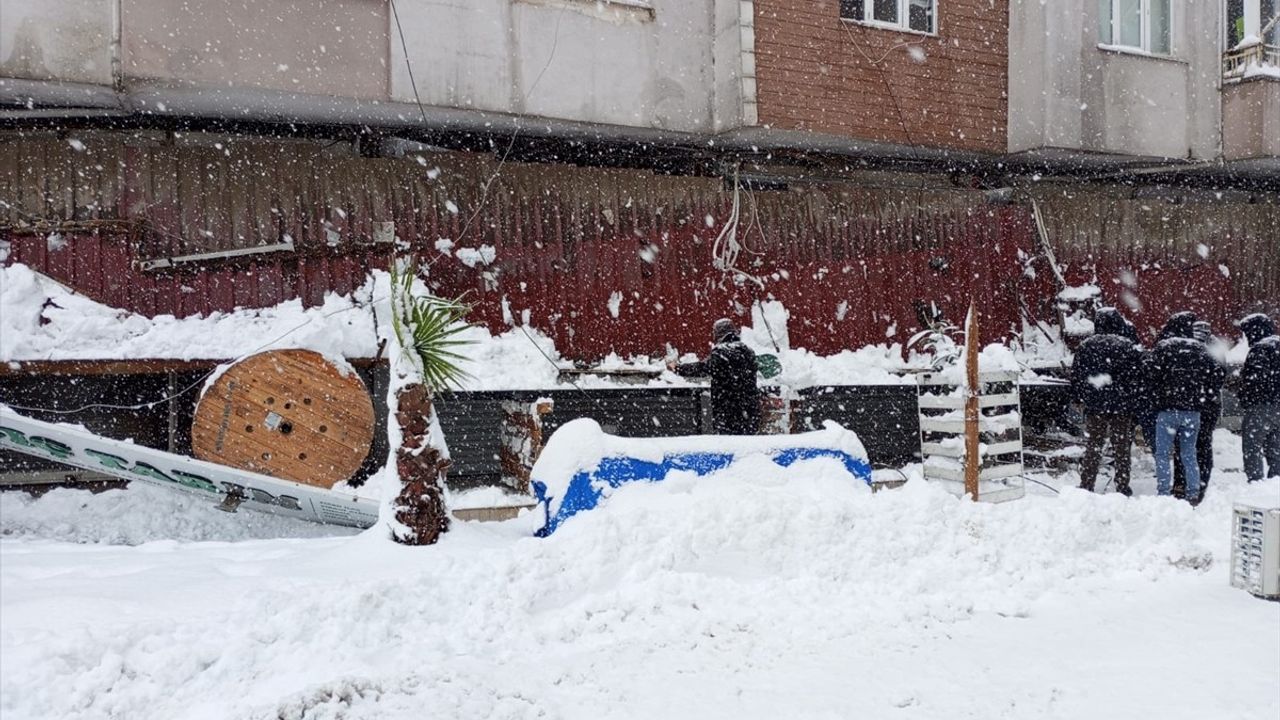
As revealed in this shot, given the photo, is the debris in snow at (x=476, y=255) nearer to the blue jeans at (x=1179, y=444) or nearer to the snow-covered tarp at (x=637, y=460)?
the snow-covered tarp at (x=637, y=460)

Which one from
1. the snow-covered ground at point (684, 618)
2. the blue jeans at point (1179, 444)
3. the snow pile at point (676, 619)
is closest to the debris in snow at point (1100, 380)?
the blue jeans at point (1179, 444)

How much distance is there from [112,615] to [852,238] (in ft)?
34.6

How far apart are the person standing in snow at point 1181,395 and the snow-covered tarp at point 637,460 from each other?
164 inches

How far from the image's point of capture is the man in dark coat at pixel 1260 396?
9.92 m

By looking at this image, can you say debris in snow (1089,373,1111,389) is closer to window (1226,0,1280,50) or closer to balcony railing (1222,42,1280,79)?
balcony railing (1222,42,1280,79)

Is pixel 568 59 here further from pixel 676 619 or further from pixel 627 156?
pixel 676 619

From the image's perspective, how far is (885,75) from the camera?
13.0 metres

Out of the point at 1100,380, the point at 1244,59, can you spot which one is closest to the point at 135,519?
the point at 1100,380

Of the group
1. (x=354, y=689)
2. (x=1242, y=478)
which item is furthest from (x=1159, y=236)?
(x=354, y=689)

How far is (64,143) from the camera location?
9648 millimetres

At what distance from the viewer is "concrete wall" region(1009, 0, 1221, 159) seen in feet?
44.4

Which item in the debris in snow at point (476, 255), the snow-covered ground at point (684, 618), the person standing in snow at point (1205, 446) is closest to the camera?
the snow-covered ground at point (684, 618)

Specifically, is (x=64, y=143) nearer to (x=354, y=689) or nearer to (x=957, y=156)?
(x=354, y=689)

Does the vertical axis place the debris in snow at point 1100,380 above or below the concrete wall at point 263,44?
below
